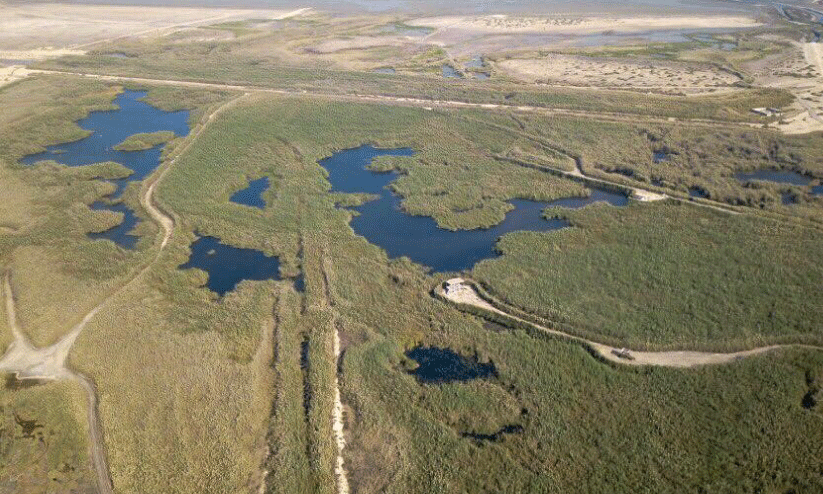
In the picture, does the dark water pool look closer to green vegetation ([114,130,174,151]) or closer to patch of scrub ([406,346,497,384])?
patch of scrub ([406,346,497,384])

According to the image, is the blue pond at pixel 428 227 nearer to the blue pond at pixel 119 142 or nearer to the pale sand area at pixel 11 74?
the blue pond at pixel 119 142

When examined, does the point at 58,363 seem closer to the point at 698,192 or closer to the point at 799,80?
the point at 698,192

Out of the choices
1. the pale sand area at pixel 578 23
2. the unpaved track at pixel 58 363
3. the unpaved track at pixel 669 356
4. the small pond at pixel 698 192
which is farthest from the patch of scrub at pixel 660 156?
the pale sand area at pixel 578 23

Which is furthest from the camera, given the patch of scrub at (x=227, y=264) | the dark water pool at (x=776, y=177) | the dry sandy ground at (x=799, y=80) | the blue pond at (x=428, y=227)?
the dry sandy ground at (x=799, y=80)

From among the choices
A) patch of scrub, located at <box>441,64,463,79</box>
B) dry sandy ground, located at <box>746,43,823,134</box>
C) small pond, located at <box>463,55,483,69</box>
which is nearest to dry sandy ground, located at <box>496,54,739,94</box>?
small pond, located at <box>463,55,483,69</box>

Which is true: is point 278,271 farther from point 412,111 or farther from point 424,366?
point 412,111

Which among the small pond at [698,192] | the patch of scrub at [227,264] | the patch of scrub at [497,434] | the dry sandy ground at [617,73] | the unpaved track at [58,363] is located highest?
the dry sandy ground at [617,73]

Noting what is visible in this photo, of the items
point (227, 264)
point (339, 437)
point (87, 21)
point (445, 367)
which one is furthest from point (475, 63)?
point (87, 21)
